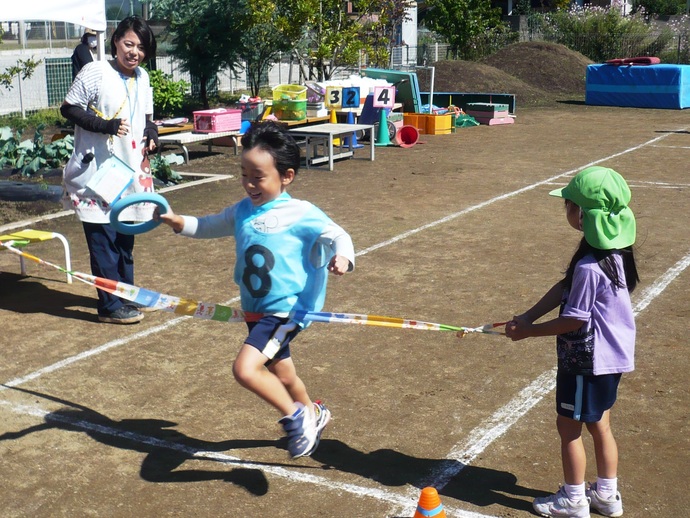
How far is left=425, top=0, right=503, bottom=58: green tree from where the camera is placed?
41284 mm

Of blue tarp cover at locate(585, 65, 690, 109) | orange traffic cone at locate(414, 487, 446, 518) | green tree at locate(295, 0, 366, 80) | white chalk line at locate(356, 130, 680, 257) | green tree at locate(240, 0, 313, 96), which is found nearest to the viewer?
orange traffic cone at locate(414, 487, 446, 518)

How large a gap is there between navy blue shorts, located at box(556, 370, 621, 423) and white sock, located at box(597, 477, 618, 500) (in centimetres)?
33

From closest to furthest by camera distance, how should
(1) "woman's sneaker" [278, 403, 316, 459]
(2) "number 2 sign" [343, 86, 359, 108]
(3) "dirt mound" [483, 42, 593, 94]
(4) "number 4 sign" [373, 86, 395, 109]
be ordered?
1. (1) "woman's sneaker" [278, 403, 316, 459]
2. (4) "number 4 sign" [373, 86, 395, 109]
3. (2) "number 2 sign" [343, 86, 359, 108]
4. (3) "dirt mound" [483, 42, 593, 94]

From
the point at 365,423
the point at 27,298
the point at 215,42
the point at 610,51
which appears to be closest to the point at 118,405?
the point at 365,423

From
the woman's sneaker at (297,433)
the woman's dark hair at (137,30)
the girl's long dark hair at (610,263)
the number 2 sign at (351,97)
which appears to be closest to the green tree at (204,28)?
the number 2 sign at (351,97)

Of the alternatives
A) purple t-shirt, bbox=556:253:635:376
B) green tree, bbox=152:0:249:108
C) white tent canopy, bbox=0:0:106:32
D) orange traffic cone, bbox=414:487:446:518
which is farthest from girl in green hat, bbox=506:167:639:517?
green tree, bbox=152:0:249:108

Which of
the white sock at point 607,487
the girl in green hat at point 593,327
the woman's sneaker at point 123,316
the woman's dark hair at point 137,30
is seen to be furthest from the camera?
the woman's sneaker at point 123,316

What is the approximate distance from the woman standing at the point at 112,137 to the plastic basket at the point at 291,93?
10118mm

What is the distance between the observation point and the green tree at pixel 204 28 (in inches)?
972

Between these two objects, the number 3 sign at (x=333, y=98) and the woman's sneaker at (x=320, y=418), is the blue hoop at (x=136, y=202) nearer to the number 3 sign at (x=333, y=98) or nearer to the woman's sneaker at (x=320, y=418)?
the woman's sneaker at (x=320, y=418)

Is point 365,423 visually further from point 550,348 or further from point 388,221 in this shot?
point 388,221

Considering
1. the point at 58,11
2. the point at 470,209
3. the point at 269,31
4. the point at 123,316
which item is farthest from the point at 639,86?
the point at 123,316

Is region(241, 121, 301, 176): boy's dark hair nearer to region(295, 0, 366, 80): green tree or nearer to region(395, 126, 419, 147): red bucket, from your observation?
region(395, 126, 419, 147): red bucket

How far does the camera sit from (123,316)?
7141 mm
